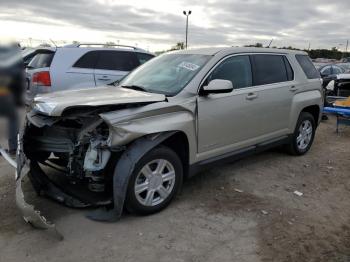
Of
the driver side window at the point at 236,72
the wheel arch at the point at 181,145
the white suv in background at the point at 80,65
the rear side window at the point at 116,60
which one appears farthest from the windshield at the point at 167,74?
the rear side window at the point at 116,60

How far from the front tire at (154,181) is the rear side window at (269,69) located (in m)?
1.91

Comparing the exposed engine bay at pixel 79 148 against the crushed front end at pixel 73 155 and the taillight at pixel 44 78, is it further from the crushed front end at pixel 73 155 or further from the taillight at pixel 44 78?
the taillight at pixel 44 78

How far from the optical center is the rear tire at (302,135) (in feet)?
20.1

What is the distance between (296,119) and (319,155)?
Result: 1.04m

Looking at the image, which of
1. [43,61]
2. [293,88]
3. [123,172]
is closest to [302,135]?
[293,88]

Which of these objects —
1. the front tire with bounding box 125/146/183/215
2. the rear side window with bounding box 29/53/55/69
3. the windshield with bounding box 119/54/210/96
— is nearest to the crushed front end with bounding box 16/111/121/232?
the front tire with bounding box 125/146/183/215

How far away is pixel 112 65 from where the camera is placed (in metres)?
Answer: 8.56

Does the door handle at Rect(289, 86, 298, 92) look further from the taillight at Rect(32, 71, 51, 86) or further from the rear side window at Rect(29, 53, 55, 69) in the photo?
the rear side window at Rect(29, 53, 55, 69)

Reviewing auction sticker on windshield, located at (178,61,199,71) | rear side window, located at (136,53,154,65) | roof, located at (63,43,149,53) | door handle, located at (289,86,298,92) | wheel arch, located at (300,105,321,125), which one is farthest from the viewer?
rear side window, located at (136,53,154,65)

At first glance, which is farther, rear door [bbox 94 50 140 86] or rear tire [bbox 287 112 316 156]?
rear door [bbox 94 50 140 86]

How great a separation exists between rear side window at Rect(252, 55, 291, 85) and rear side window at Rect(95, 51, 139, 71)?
4082mm

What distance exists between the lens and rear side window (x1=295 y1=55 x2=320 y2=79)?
622 centimetres

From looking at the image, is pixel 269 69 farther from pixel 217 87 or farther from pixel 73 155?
pixel 73 155

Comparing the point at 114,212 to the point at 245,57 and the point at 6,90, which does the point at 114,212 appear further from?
the point at 6,90
